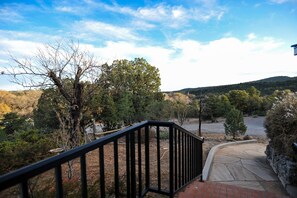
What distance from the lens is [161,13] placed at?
6.05m

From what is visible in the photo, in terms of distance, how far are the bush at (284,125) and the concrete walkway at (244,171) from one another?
0.61 meters

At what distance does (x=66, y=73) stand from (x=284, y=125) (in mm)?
5511

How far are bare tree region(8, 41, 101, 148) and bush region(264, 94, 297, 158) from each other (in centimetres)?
459

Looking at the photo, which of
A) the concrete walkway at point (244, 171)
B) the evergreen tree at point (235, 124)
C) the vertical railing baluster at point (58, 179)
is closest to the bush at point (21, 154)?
the concrete walkway at point (244, 171)

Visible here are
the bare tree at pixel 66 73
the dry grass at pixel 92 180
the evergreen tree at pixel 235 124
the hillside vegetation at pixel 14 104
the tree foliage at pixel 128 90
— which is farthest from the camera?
the hillside vegetation at pixel 14 104

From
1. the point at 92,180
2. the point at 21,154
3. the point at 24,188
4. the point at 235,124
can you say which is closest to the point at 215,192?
the point at 92,180

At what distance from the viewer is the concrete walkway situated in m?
3.71

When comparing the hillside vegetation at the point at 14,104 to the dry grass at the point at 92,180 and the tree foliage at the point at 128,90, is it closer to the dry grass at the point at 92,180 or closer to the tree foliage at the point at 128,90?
the tree foliage at the point at 128,90

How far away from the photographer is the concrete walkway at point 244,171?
371 centimetres

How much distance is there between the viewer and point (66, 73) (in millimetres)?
5504

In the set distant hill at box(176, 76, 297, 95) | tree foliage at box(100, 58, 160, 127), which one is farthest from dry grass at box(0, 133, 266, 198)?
distant hill at box(176, 76, 297, 95)

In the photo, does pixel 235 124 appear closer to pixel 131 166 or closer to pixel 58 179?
pixel 131 166

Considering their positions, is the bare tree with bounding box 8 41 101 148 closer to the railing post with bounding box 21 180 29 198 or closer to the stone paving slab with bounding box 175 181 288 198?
the stone paving slab with bounding box 175 181 288 198

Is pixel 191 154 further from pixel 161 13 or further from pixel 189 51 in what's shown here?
pixel 189 51
